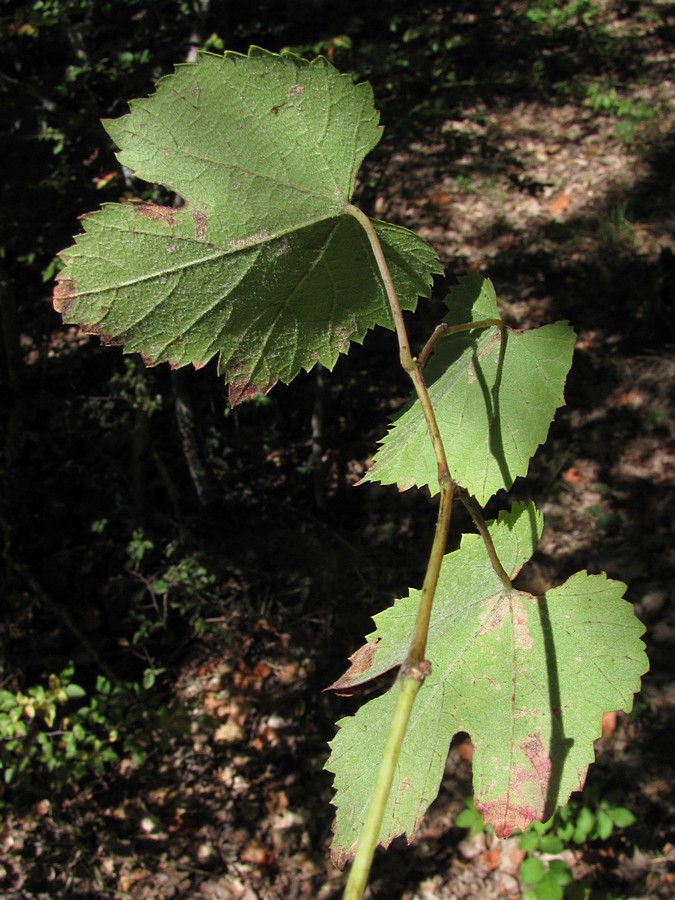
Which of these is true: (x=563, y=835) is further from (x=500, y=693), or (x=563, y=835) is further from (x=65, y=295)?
(x=65, y=295)

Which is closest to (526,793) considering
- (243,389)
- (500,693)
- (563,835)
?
(500,693)

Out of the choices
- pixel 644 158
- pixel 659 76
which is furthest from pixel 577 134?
pixel 659 76

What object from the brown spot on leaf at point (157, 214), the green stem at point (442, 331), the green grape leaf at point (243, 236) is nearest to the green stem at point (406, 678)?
the green stem at point (442, 331)

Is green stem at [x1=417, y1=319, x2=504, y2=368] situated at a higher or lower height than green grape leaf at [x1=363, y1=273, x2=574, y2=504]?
higher

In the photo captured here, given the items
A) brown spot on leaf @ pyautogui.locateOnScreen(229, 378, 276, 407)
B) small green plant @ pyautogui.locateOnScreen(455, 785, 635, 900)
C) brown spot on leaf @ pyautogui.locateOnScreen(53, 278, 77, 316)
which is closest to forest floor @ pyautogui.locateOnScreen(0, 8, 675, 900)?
small green plant @ pyautogui.locateOnScreen(455, 785, 635, 900)

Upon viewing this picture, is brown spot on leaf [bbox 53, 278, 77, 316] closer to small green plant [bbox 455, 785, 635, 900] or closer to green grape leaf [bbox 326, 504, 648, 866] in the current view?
green grape leaf [bbox 326, 504, 648, 866]

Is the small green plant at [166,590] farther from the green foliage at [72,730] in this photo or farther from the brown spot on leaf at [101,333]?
the brown spot on leaf at [101,333]

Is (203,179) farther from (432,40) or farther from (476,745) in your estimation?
(432,40)
